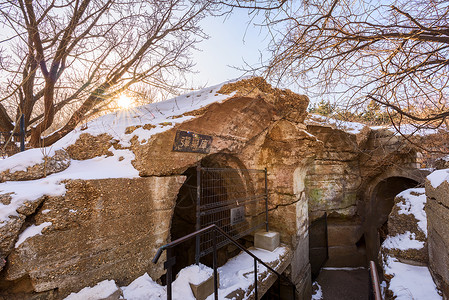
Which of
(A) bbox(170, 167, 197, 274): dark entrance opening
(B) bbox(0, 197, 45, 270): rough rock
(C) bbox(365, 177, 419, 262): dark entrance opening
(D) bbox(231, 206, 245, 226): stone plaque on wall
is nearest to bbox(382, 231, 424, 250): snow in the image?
(D) bbox(231, 206, 245, 226): stone plaque on wall

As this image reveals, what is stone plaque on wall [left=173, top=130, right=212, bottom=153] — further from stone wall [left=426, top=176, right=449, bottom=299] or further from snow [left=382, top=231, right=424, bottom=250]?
snow [left=382, top=231, right=424, bottom=250]

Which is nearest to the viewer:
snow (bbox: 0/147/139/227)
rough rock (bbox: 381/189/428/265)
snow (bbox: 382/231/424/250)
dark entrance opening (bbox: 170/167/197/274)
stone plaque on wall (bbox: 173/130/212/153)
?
snow (bbox: 0/147/139/227)

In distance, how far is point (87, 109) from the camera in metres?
5.64

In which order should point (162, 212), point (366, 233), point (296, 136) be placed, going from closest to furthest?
point (162, 212), point (296, 136), point (366, 233)

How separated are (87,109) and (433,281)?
772cm

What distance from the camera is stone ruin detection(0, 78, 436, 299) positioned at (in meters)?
1.97

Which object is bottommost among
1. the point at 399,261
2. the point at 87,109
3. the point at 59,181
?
the point at 399,261

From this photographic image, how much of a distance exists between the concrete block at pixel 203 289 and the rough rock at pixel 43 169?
7.16 feet

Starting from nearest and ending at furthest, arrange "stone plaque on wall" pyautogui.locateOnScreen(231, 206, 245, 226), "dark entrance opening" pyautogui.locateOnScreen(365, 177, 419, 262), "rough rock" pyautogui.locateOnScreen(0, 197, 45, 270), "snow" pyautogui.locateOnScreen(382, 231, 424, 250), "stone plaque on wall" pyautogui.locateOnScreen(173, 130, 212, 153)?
Answer: "rough rock" pyautogui.locateOnScreen(0, 197, 45, 270)
"stone plaque on wall" pyautogui.locateOnScreen(173, 130, 212, 153)
"snow" pyautogui.locateOnScreen(382, 231, 424, 250)
"stone plaque on wall" pyautogui.locateOnScreen(231, 206, 245, 226)
"dark entrance opening" pyautogui.locateOnScreen(365, 177, 419, 262)

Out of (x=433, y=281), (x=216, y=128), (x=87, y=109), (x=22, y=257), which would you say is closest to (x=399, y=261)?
(x=433, y=281)

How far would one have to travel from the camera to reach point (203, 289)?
103 inches

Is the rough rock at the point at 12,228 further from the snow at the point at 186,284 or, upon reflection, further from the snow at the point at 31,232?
the snow at the point at 186,284

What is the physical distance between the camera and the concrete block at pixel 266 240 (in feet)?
15.0

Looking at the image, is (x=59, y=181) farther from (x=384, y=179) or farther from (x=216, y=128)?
(x=384, y=179)
